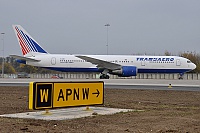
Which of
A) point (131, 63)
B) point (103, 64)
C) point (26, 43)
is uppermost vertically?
point (26, 43)

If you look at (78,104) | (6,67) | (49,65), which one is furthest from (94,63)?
(6,67)

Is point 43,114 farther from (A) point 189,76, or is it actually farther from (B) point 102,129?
(A) point 189,76

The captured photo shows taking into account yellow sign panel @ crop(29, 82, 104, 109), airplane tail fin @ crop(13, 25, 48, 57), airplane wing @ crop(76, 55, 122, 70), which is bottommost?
yellow sign panel @ crop(29, 82, 104, 109)

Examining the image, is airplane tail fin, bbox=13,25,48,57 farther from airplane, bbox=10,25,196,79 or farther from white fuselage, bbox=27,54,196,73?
white fuselage, bbox=27,54,196,73

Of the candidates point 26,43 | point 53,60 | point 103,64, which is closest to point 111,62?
point 103,64

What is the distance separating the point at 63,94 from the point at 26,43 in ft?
119

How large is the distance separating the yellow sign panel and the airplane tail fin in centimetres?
3461

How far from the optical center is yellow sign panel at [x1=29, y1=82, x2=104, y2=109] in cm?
1173

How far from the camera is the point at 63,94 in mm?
12805

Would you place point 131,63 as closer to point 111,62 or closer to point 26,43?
point 111,62

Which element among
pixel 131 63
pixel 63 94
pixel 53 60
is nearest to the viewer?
pixel 63 94

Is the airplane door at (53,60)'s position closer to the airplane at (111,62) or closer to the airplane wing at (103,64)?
the airplane at (111,62)

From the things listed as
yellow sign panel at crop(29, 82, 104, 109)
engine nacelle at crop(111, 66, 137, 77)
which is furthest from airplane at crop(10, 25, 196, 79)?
yellow sign panel at crop(29, 82, 104, 109)

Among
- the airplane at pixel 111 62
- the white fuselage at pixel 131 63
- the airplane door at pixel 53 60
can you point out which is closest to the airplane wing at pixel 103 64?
the airplane at pixel 111 62
